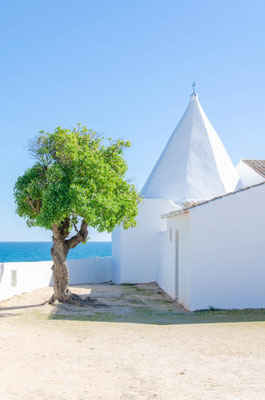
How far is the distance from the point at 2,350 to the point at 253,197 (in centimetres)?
826

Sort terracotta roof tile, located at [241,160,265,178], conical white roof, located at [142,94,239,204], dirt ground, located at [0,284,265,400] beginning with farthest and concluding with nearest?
conical white roof, located at [142,94,239,204] → terracotta roof tile, located at [241,160,265,178] → dirt ground, located at [0,284,265,400]

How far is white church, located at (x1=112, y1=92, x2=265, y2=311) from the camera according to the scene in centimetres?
1322

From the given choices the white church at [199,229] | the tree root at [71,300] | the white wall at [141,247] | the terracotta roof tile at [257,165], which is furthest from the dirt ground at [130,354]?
the terracotta roof tile at [257,165]

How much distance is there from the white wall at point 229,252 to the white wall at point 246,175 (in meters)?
9.39

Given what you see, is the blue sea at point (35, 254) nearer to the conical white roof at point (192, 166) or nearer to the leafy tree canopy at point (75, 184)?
the conical white roof at point (192, 166)

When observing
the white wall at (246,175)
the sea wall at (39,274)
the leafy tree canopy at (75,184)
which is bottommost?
the sea wall at (39,274)

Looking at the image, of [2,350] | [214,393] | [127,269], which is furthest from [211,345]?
[127,269]

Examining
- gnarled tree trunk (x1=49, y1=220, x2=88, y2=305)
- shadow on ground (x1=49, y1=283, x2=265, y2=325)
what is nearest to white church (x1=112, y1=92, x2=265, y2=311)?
shadow on ground (x1=49, y1=283, x2=265, y2=325)

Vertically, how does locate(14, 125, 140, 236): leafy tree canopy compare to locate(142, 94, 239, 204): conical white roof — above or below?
below

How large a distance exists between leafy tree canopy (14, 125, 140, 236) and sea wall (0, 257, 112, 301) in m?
2.85

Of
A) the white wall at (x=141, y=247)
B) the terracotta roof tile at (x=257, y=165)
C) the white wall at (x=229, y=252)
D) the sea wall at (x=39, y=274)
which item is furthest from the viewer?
the white wall at (x=141, y=247)

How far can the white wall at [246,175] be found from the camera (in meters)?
→ 23.4

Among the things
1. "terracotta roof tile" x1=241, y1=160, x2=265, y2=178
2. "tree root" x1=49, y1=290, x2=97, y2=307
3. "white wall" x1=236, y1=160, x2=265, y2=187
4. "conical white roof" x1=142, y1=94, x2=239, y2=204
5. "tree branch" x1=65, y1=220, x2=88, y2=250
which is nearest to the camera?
"tree root" x1=49, y1=290, x2=97, y2=307

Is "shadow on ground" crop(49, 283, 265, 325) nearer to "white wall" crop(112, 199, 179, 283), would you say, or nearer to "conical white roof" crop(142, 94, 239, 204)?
"white wall" crop(112, 199, 179, 283)
